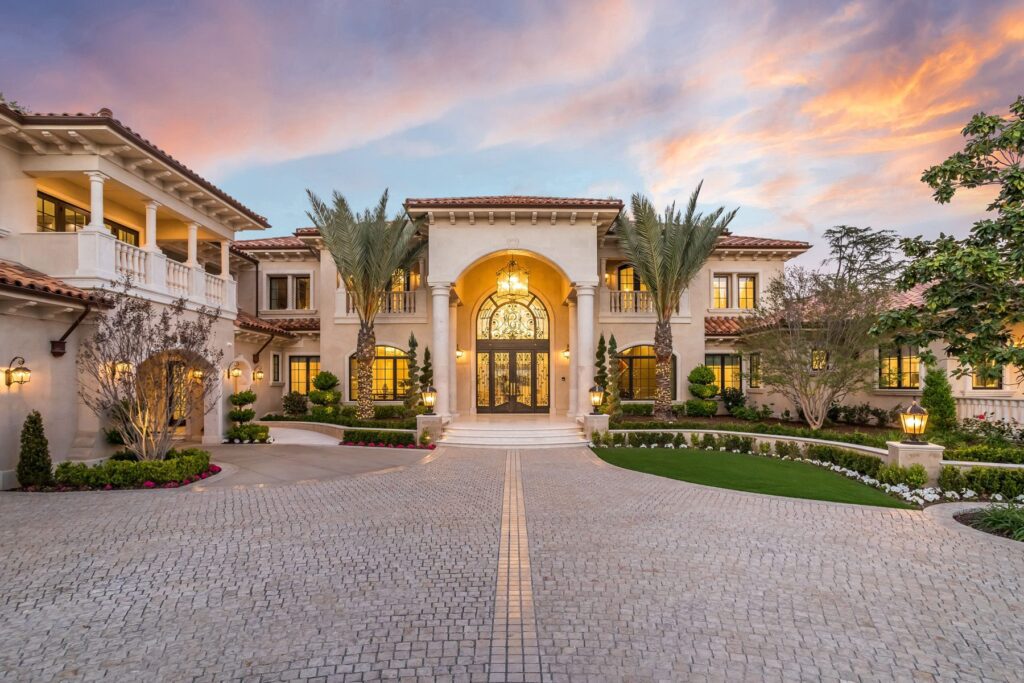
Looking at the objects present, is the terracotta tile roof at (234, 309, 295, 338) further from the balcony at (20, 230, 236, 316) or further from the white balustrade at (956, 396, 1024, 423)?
the white balustrade at (956, 396, 1024, 423)

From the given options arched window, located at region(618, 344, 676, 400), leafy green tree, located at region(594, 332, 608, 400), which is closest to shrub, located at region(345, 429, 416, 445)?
leafy green tree, located at region(594, 332, 608, 400)

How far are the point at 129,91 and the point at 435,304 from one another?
13017 mm

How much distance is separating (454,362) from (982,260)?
1632 centimetres

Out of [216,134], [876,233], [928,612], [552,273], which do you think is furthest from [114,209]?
[876,233]

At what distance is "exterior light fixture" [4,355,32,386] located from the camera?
912 centimetres

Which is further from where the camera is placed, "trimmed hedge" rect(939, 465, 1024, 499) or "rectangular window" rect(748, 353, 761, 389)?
"rectangular window" rect(748, 353, 761, 389)

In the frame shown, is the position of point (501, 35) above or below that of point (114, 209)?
above

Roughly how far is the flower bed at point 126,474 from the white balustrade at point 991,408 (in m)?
20.0

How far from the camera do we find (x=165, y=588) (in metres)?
5.01

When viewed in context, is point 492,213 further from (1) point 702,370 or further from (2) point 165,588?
(2) point 165,588

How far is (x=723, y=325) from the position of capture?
21.1m

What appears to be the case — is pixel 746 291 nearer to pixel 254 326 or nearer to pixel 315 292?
pixel 315 292

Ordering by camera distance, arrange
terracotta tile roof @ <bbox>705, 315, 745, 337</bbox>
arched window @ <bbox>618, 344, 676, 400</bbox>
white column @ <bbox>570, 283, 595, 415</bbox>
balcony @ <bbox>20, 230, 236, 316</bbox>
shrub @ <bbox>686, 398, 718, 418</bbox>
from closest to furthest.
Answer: balcony @ <bbox>20, 230, 236, 316</bbox>
white column @ <bbox>570, 283, 595, 415</bbox>
shrub @ <bbox>686, 398, 718, 418</bbox>
terracotta tile roof @ <bbox>705, 315, 745, 337</bbox>
arched window @ <bbox>618, 344, 676, 400</bbox>

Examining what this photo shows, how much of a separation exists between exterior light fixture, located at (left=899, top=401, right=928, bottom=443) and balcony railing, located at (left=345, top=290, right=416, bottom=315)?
54.6ft
